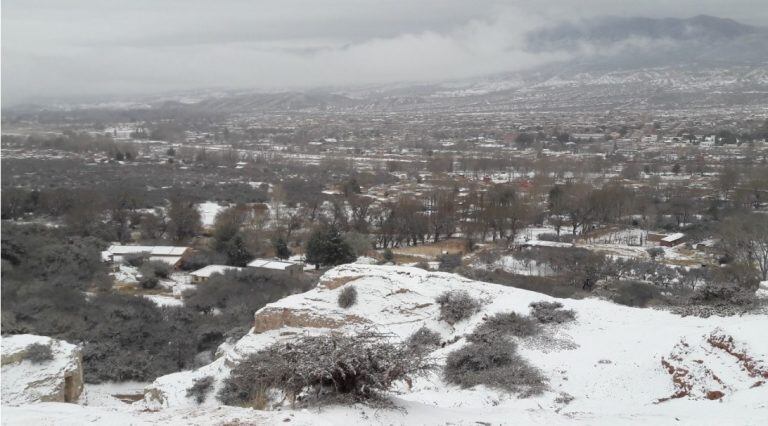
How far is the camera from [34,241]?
28.9 m

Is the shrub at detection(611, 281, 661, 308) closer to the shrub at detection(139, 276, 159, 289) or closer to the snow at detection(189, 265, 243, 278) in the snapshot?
the snow at detection(189, 265, 243, 278)

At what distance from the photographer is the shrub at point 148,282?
92.7ft

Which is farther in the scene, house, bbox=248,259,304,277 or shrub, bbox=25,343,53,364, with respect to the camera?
house, bbox=248,259,304,277

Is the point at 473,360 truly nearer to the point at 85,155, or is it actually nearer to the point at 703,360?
the point at 703,360

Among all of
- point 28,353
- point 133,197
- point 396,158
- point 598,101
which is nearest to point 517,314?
point 28,353

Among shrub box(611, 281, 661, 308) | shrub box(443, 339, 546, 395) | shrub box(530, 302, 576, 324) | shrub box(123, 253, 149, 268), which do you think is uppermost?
shrub box(530, 302, 576, 324)

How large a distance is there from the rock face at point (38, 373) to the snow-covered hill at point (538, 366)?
1491 mm

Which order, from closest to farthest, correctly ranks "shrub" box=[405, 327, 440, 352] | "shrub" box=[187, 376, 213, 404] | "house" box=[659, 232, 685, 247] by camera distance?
1. "shrub" box=[187, 376, 213, 404]
2. "shrub" box=[405, 327, 440, 352]
3. "house" box=[659, 232, 685, 247]

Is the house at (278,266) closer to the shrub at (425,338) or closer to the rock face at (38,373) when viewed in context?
the shrub at (425,338)

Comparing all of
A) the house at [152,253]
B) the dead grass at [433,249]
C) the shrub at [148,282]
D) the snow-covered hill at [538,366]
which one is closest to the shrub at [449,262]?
the dead grass at [433,249]

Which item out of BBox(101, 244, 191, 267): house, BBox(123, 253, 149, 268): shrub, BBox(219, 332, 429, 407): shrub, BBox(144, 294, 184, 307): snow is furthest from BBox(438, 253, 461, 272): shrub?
BBox(219, 332, 429, 407): shrub

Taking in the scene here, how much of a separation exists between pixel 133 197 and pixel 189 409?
3990 cm

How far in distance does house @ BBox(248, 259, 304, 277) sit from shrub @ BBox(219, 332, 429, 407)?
19.8 m

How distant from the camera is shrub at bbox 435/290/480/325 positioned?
15641mm
